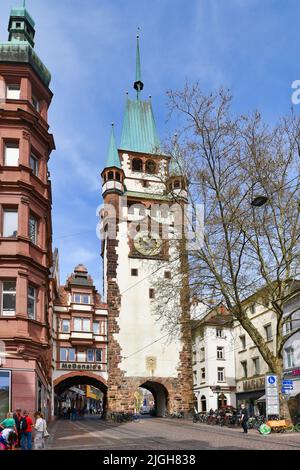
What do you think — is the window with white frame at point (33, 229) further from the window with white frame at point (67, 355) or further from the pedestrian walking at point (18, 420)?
the window with white frame at point (67, 355)

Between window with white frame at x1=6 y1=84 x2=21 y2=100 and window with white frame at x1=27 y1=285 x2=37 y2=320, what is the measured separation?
331 inches

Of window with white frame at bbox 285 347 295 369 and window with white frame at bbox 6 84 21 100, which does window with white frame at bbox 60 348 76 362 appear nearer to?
window with white frame at bbox 285 347 295 369

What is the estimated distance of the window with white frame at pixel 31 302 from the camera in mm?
23438

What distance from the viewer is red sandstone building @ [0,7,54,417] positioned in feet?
72.4

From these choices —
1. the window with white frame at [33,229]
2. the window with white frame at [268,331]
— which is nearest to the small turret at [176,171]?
the window with white frame at [33,229]

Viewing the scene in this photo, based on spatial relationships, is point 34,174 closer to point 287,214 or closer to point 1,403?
point 1,403

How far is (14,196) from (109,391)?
30.9 m

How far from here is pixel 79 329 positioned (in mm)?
52906

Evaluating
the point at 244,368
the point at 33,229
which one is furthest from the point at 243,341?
the point at 33,229

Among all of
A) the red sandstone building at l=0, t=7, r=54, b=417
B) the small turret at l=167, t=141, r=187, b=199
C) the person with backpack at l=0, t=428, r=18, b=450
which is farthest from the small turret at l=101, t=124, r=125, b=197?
the person with backpack at l=0, t=428, r=18, b=450

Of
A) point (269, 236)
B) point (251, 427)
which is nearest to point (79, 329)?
point (251, 427)

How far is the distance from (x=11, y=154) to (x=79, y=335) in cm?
3032

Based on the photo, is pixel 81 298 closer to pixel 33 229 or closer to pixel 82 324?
pixel 82 324

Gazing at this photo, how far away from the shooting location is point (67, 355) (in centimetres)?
5184
